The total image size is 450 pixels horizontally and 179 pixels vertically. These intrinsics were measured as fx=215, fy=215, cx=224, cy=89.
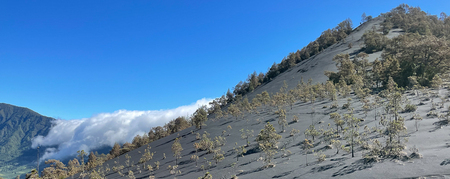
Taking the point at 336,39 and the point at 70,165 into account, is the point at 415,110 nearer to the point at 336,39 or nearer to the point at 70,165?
the point at 70,165

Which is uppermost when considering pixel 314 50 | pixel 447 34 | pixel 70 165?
pixel 314 50

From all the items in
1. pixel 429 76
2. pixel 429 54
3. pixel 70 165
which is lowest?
pixel 70 165

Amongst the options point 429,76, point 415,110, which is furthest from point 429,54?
point 415,110

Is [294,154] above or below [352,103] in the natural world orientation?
below

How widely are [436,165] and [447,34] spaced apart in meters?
119

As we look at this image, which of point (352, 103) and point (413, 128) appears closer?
point (413, 128)

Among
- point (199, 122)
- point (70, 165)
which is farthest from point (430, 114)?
point (70, 165)

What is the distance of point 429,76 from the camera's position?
43906 mm

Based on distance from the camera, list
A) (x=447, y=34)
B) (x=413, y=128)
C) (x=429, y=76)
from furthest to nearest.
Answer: (x=447, y=34) → (x=429, y=76) → (x=413, y=128)

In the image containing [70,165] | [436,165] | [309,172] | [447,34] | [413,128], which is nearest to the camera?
[436,165]

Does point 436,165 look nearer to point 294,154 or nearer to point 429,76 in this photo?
point 294,154

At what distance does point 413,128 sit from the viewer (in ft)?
85.5

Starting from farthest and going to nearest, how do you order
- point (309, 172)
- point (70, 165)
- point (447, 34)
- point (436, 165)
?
1. point (447, 34)
2. point (70, 165)
3. point (309, 172)
4. point (436, 165)

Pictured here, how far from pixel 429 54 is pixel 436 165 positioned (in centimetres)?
4598
